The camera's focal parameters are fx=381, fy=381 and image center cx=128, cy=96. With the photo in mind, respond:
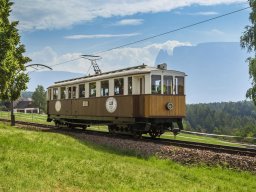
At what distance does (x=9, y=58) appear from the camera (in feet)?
73.0

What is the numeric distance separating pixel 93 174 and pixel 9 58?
44.9 ft

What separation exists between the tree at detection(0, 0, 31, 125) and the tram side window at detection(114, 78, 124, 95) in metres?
6.27

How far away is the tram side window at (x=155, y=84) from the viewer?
20.7 meters

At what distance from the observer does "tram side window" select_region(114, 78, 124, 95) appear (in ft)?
71.9

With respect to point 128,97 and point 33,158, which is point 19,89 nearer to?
point 128,97

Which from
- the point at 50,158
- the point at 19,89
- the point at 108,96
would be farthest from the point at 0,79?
the point at 50,158

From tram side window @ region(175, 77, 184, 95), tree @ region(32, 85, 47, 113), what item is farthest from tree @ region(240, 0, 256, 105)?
tree @ region(32, 85, 47, 113)

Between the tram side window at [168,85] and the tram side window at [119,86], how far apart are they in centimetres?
246

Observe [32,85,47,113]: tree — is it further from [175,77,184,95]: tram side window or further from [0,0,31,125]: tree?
[175,77,184,95]: tram side window

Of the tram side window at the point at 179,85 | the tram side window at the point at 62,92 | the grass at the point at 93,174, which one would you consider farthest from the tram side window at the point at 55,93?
the grass at the point at 93,174

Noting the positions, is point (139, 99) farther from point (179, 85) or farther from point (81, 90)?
point (81, 90)

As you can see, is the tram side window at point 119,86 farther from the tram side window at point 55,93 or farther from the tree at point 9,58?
the tram side window at point 55,93

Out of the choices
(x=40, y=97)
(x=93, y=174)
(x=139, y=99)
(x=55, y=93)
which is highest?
(x=40, y=97)

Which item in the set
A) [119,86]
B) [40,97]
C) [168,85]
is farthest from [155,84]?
[40,97]
